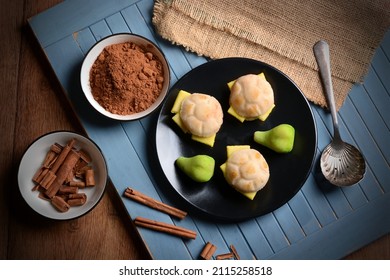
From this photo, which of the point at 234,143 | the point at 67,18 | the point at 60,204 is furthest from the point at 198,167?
the point at 67,18

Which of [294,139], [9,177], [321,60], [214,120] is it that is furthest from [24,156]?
[321,60]

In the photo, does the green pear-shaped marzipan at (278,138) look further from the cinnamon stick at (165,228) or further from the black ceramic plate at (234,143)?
the cinnamon stick at (165,228)

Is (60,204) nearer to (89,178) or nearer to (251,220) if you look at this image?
(89,178)

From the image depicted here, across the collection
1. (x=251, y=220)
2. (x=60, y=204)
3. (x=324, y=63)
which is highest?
(x=324, y=63)

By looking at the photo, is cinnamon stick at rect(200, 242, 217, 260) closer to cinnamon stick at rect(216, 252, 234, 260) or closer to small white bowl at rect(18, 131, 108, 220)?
cinnamon stick at rect(216, 252, 234, 260)

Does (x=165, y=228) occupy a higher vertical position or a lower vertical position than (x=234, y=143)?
lower
